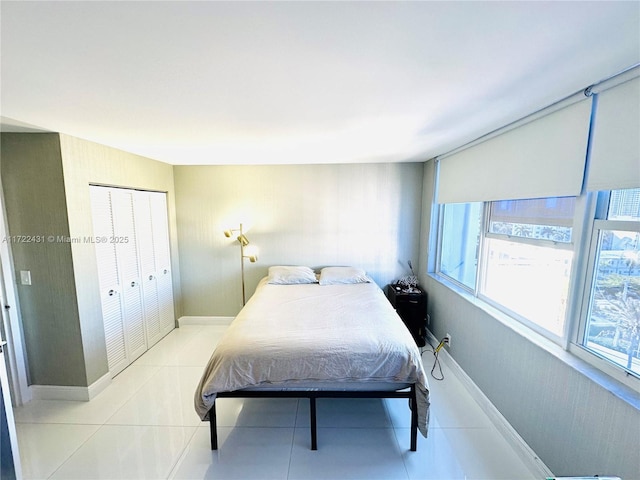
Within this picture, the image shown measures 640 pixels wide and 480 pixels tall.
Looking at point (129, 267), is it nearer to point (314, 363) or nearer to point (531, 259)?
point (314, 363)

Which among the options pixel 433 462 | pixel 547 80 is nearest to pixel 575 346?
pixel 433 462

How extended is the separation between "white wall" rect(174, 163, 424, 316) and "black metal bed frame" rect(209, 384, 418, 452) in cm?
191

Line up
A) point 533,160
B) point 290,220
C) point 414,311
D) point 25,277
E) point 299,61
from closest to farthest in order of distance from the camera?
point 299,61, point 533,160, point 25,277, point 414,311, point 290,220

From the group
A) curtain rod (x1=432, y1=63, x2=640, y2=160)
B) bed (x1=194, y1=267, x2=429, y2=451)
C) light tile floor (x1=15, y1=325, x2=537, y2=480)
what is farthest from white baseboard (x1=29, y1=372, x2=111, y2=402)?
curtain rod (x1=432, y1=63, x2=640, y2=160)

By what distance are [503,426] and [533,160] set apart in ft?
5.95

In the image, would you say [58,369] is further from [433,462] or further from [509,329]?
[509,329]

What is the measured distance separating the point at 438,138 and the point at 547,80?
0.97m

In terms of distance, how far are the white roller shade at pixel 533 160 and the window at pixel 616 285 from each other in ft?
0.68

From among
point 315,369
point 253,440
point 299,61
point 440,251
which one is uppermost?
point 299,61

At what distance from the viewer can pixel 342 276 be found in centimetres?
324

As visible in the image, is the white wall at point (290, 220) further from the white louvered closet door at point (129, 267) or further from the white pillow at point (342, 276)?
the white louvered closet door at point (129, 267)

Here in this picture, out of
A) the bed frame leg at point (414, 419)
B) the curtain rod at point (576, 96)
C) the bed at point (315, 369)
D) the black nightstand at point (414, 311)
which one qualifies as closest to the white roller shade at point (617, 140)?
the curtain rod at point (576, 96)

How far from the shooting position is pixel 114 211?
246cm

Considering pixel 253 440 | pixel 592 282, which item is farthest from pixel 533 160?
pixel 253 440
